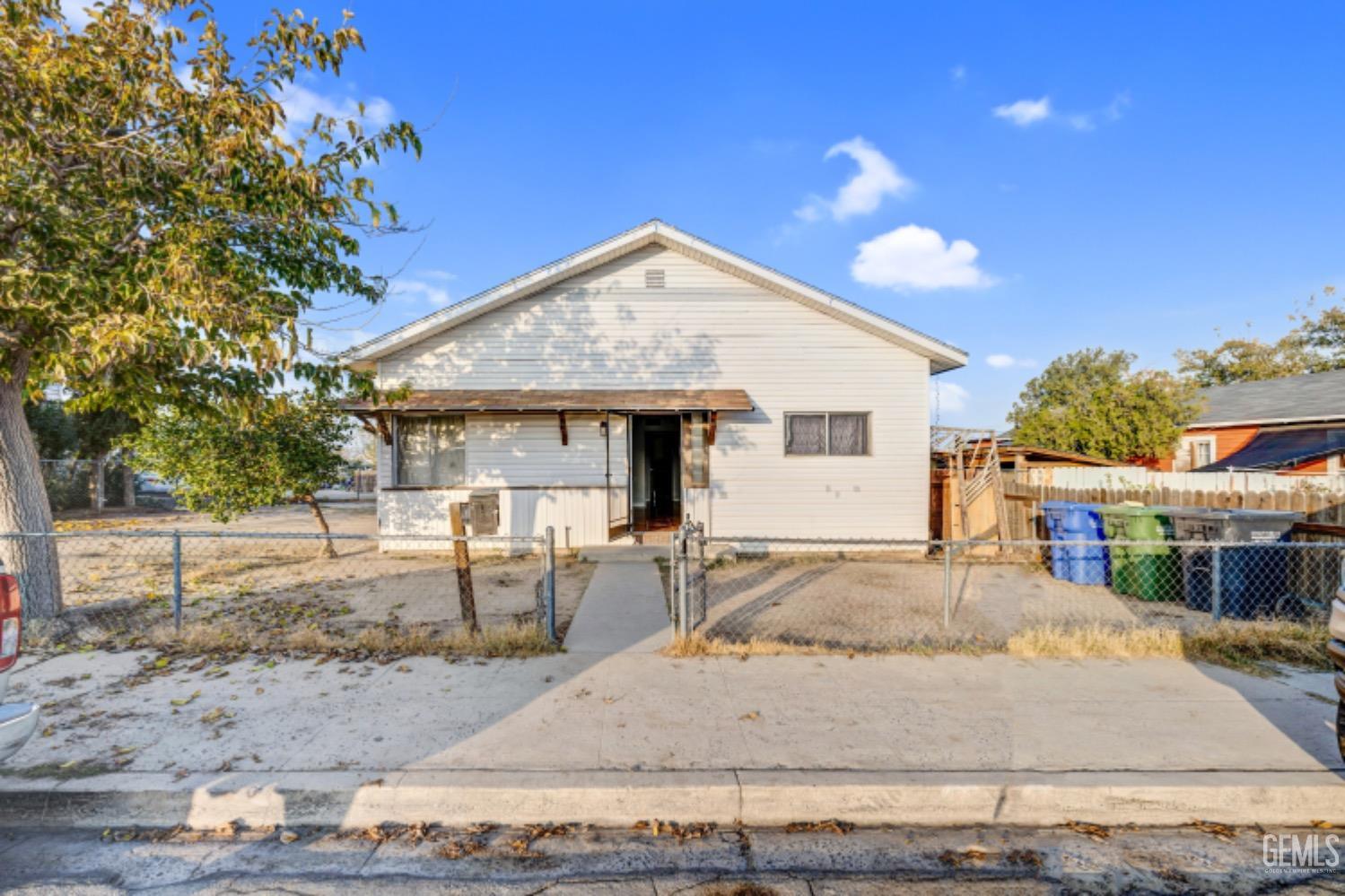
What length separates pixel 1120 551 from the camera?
329 inches

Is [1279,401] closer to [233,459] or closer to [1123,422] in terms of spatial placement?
[1123,422]

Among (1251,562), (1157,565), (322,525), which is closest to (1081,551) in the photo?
(1157,565)

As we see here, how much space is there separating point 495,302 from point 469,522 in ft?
13.5

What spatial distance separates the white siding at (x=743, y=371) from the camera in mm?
11219

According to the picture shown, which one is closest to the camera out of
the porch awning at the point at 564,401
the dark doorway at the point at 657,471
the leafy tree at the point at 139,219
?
the leafy tree at the point at 139,219

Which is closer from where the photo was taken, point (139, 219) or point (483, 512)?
point (139, 219)

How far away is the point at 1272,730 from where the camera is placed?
4.02m

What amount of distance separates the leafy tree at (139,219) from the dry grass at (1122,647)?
499cm

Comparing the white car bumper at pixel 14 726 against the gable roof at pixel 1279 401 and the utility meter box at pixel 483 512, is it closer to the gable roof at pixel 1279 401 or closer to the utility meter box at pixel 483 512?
the utility meter box at pixel 483 512

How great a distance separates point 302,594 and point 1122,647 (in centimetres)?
967

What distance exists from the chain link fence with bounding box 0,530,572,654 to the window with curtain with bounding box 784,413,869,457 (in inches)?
184

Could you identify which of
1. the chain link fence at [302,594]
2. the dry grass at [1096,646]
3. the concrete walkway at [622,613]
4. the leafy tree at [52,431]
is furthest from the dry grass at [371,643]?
the leafy tree at [52,431]

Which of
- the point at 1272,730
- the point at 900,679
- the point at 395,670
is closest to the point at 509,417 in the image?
the point at 395,670

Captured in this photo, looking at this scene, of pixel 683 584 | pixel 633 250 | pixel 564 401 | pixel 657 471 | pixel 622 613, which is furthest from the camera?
pixel 657 471
